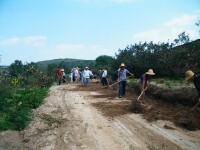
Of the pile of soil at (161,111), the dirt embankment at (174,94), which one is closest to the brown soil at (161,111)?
the pile of soil at (161,111)

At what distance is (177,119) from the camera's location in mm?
9625

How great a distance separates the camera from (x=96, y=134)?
813 centimetres

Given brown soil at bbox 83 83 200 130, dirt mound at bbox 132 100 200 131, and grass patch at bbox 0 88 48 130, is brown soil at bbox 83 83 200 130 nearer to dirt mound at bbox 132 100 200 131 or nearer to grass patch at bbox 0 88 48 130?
dirt mound at bbox 132 100 200 131

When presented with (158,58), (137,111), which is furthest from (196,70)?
(137,111)

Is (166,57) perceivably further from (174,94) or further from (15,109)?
(15,109)

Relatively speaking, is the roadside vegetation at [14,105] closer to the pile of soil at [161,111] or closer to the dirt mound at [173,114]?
the pile of soil at [161,111]

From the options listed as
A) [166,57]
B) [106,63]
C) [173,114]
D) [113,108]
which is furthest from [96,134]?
[106,63]

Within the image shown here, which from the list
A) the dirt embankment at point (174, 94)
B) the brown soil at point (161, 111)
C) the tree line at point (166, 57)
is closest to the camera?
the brown soil at point (161, 111)

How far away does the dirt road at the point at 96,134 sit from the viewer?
7.27 m

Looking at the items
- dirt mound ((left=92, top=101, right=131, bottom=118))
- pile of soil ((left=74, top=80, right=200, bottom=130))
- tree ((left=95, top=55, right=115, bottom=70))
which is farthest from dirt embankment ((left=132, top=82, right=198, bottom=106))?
tree ((left=95, top=55, right=115, bottom=70))

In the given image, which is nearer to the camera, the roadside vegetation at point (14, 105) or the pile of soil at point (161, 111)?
the pile of soil at point (161, 111)

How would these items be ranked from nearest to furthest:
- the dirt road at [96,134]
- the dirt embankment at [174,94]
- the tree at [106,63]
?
the dirt road at [96,134]
the dirt embankment at [174,94]
the tree at [106,63]

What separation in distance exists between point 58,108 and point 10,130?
3.22 metres

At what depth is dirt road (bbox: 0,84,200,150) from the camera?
286 inches
